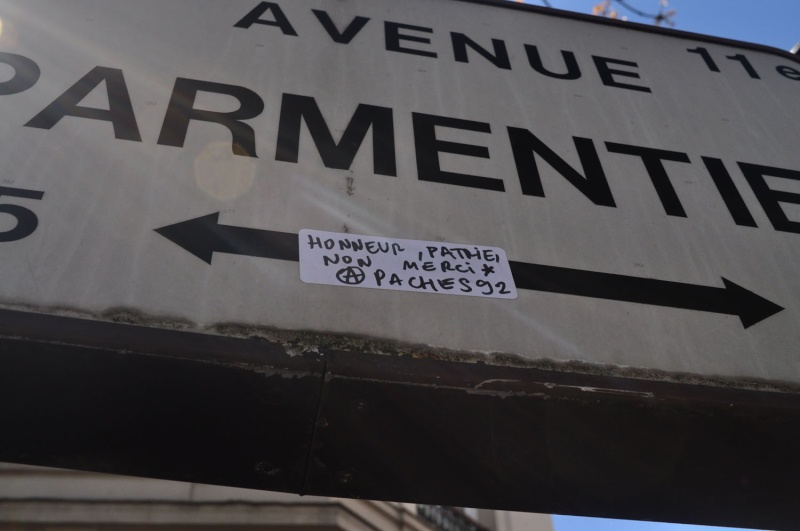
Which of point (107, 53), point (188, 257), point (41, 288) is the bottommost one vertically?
point (41, 288)

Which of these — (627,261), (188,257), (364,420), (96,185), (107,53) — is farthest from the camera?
(107,53)

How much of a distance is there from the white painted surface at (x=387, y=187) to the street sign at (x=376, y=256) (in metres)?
0.01

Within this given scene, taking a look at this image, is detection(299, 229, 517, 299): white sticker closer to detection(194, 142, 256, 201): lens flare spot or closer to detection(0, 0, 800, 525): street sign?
detection(0, 0, 800, 525): street sign

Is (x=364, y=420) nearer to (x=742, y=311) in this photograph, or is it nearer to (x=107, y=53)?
(x=742, y=311)

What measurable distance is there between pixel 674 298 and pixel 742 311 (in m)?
0.25

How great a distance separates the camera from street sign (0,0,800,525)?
207 centimetres

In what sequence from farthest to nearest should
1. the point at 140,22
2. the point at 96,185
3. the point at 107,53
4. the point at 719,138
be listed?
the point at 719,138 → the point at 140,22 → the point at 107,53 → the point at 96,185

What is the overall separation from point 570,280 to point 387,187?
72 cm

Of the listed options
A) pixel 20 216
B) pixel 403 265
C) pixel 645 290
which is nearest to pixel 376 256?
pixel 403 265

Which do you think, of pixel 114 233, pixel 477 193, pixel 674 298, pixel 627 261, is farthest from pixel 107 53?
pixel 674 298

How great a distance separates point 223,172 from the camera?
2574 millimetres

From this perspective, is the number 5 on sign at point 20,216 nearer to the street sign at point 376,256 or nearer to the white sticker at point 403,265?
the street sign at point 376,256

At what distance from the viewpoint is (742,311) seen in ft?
8.46

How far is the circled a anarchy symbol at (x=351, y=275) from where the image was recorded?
232cm
